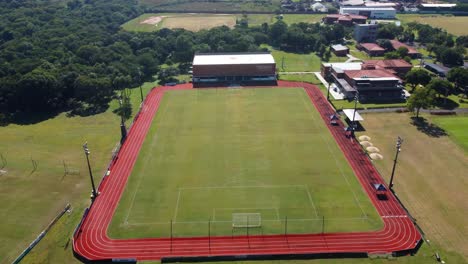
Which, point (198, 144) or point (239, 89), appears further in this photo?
point (239, 89)

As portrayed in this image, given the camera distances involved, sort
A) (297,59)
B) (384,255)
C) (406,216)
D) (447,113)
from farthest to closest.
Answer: (297,59), (447,113), (406,216), (384,255)

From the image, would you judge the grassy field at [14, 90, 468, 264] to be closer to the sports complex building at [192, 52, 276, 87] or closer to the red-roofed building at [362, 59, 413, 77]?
the red-roofed building at [362, 59, 413, 77]

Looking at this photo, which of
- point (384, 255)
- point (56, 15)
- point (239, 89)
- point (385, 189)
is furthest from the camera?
point (56, 15)

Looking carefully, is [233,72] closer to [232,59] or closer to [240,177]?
[232,59]

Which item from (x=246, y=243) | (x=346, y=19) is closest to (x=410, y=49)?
(x=346, y=19)

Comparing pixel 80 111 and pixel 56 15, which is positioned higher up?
pixel 56 15

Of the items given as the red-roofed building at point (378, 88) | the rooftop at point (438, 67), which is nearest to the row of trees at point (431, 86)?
the red-roofed building at point (378, 88)

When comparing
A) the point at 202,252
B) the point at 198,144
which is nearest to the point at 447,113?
the point at 198,144

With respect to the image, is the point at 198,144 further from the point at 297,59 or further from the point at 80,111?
the point at 297,59
